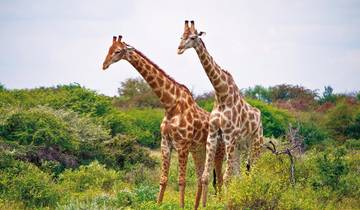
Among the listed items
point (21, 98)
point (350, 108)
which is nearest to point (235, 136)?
point (21, 98)

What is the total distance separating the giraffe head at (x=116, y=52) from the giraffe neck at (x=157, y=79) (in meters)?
0.17

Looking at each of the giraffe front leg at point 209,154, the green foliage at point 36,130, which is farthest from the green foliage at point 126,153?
the giraffe front leg at point 209,154

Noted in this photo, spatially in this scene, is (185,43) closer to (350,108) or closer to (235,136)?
(235,136)

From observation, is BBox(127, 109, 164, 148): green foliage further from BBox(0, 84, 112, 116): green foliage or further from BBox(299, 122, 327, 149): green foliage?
BBox(299, 122, 327, 149): green foliage

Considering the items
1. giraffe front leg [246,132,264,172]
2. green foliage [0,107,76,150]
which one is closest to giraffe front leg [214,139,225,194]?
giraffe front leg [246,132,264,172]

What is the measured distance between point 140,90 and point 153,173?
3750cm

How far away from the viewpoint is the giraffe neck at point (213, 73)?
1320cm

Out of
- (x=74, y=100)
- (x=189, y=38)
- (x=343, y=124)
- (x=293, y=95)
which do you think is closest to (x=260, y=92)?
(x=293, y=95)

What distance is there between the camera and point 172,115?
13766mm

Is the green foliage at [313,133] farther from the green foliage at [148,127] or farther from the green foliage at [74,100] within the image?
the green foliage at [74,100]

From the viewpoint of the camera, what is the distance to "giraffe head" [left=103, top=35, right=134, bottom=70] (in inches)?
527

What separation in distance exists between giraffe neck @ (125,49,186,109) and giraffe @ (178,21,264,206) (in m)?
0.88

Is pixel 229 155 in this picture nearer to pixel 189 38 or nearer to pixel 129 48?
pixel 189 38

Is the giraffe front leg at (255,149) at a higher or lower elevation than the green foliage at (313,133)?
lower
